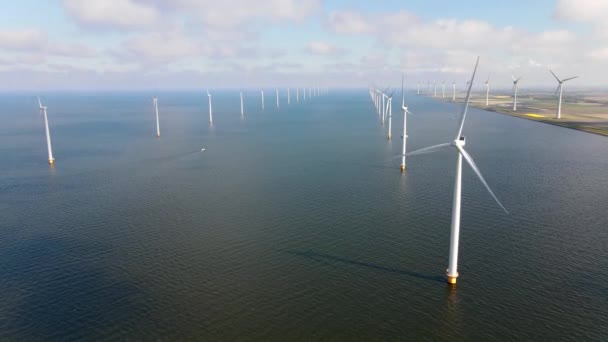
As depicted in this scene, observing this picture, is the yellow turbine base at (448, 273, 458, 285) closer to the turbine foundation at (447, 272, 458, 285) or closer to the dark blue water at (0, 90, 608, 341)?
the turbine foundation at (447, 272, 458, 285)

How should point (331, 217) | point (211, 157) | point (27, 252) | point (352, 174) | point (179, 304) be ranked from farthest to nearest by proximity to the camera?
point (211, 157), point (352, 174), point (331, 217), point (27, 252), point (179, 304)

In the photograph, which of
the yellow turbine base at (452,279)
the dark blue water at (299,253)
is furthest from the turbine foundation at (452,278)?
the dark blue water at (299,253)

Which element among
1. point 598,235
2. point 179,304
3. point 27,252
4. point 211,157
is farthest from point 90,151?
point 598,235

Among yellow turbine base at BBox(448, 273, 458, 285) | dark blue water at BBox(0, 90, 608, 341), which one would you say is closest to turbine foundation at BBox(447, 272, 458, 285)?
yellow turbine base at BBox(448, 273, 458, 285)

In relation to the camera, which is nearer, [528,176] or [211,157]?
[528,176]

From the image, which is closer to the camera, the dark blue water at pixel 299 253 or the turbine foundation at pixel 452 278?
the dark blue water at pixel 299 253

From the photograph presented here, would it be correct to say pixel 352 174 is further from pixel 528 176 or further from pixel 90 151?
pixel 90 151

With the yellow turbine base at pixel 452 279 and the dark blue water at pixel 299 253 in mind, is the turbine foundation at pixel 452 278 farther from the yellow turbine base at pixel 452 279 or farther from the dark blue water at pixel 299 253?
the dark blue water at pixel 299 253

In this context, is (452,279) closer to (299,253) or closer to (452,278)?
(452,278)
